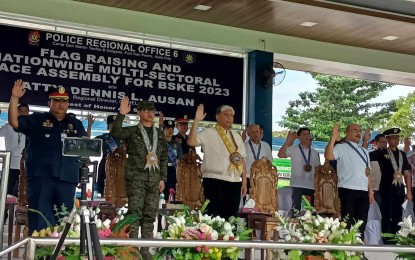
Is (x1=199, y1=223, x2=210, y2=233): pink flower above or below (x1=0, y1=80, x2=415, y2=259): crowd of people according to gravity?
below

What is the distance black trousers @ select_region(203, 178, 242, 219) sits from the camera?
5375mm

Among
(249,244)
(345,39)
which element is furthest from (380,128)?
(249,244)

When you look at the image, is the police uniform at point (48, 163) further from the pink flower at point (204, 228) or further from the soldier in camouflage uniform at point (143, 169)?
the pink flower at point (204, 228)

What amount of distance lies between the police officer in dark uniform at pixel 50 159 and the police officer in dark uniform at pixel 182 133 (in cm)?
278

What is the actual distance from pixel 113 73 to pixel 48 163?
12.1ft

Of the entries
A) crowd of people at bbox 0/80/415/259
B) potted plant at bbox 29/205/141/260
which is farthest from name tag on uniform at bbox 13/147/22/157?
potted plant at bbox 29/205/141/260

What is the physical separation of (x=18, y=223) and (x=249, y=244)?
12.7 feet

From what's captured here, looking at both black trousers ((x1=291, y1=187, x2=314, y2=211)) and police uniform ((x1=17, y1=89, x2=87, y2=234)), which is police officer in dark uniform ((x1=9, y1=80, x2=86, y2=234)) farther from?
black trousers ((x1=291, y1=187, x2=314, y2=211))

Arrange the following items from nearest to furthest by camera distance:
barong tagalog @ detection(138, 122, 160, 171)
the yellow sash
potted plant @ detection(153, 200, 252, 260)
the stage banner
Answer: potted plant @ detection(153, 200, 252, 260) → barong tagalog @ detection(138, 122, 160, 171) → the yellow sash → the stage banner

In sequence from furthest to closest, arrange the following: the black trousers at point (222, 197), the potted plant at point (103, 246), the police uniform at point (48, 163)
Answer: the black trousers at point (222, 197) < the police uniform at point (48, 163) < the potted plant at point (103, 246)

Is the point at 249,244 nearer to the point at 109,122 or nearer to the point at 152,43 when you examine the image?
the point at 109,122

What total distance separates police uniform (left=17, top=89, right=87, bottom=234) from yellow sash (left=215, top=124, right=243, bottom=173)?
1.21 m

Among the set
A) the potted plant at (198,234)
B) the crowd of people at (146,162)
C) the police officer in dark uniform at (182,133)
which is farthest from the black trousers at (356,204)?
the potted plant at (198,234)

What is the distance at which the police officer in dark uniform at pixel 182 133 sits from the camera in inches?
310
